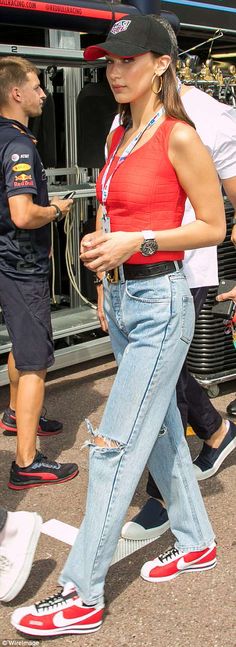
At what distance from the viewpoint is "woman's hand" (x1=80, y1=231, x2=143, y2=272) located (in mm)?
2434

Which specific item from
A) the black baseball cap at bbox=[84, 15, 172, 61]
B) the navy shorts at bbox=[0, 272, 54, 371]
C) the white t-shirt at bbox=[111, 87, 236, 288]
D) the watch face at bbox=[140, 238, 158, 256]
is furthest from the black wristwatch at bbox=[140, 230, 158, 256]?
the navy shorts at bbox=[0, 272, 54, 371]

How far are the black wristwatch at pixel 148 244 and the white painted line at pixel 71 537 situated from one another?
49.0 inches

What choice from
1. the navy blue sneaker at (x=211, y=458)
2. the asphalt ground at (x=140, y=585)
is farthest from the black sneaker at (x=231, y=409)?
the navy blue sneaker at (x=211, y=458)

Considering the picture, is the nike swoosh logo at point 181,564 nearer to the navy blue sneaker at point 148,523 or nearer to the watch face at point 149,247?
the navy blue sneaker at point 148,523

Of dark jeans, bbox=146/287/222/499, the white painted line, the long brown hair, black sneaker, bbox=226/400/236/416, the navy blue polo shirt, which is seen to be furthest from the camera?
black sneaker, bbox=226/400/236/416

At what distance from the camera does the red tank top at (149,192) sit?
8.13 feet

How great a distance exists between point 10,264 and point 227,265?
1469 millimetres

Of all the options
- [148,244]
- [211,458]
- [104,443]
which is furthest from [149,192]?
[211,458]

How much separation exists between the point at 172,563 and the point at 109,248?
1.25m

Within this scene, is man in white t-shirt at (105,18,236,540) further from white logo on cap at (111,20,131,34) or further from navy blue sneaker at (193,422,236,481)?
white logo on cap at (111,20,131,34)

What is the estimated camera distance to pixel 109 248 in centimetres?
243

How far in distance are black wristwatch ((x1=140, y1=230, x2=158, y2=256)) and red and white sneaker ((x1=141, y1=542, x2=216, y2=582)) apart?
1.15m

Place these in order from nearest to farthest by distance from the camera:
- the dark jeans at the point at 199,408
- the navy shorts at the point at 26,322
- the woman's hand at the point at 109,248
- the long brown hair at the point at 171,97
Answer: the woman's hand at the point at 109,248
the long brown hair at the point at 171,97
the dark jeans at the point at 199,408
the navy shorts at the point at 26,322

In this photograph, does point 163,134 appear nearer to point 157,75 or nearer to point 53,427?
point 157,75
